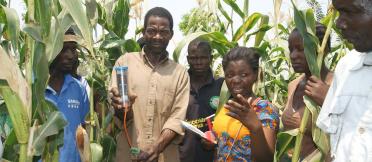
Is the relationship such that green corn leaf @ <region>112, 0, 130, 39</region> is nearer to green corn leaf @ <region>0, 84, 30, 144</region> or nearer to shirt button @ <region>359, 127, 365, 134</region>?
green corn leaf @ <region>0, 84, 30, 144</region>

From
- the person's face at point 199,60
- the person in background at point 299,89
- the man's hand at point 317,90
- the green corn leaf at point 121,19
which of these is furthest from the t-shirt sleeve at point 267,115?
the green corn leaf at point 121,19

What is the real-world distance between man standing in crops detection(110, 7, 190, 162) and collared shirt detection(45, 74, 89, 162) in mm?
222

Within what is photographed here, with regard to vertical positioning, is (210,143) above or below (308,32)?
below

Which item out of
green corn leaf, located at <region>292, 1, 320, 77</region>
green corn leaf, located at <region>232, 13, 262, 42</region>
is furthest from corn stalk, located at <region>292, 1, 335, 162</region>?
green corn leaf, located at <region>232, 13, 262, 42</region>

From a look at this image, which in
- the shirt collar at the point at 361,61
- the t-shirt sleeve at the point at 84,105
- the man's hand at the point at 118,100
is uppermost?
the shirt collar at the point at 361,61

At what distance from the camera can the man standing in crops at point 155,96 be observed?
100 inches

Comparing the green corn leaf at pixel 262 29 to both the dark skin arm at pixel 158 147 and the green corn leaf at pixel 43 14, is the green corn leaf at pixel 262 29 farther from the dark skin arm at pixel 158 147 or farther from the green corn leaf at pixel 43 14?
the green corn leaf at pixel 43 14

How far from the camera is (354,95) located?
4.50ft

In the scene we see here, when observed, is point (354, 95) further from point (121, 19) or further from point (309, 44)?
point (121, 19)

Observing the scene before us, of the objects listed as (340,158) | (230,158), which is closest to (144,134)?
(230,158)

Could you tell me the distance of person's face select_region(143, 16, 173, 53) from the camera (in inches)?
103

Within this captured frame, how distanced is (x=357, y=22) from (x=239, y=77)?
34.8 inches

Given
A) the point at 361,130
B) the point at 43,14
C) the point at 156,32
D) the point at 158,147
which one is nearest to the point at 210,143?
the point at 158,147

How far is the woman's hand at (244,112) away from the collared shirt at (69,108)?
0.96m
